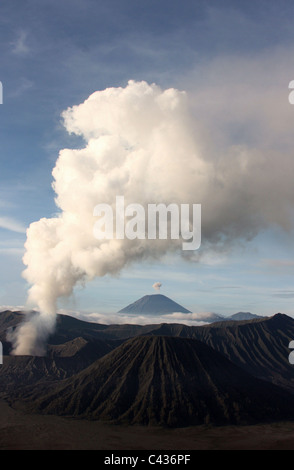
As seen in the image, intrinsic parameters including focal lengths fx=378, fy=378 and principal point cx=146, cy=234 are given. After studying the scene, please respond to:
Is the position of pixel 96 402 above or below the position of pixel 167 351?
below

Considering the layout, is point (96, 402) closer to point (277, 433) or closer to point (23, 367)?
point (277, 433)

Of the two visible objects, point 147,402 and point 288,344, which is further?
point 288,344

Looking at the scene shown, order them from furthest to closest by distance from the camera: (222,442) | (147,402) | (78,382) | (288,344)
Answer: (288,344) < (78,382) < (147,402) < (222,442)

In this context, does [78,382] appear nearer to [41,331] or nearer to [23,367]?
[23,367]
